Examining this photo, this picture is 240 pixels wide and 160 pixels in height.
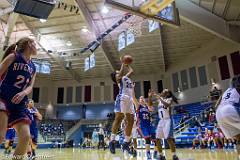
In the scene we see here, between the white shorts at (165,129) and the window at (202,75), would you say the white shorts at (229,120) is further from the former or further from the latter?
the window at (202,75)

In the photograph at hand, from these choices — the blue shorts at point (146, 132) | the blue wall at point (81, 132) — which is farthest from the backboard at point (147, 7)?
the blue wall at point (81, 132)

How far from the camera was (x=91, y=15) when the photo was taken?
16.9 metres

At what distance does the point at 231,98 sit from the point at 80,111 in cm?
2669

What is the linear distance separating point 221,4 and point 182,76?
962cm

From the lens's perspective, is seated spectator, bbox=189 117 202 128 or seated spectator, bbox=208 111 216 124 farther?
seated spectator, bbox=189 117 202 128

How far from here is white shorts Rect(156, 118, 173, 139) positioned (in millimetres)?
5133

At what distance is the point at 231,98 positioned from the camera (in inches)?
130

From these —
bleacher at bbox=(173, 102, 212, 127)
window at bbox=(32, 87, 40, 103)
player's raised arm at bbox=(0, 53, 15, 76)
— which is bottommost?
player's raised arm at bbox=(0, 53, 15, 76)

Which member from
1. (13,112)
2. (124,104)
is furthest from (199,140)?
(13,112)


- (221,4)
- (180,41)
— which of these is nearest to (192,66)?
(180,41)

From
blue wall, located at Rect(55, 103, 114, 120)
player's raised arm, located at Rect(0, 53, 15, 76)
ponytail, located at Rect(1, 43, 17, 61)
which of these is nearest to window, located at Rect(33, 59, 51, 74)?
blue wall, located at Rect(55, 103, 114, 120)

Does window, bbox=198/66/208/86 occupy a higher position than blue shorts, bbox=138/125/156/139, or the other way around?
window, bbox=198/66/208/86

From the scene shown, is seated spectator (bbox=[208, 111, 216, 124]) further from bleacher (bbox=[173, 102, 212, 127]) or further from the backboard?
the backboard

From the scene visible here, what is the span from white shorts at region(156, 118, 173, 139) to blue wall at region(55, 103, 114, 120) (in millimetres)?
23077
